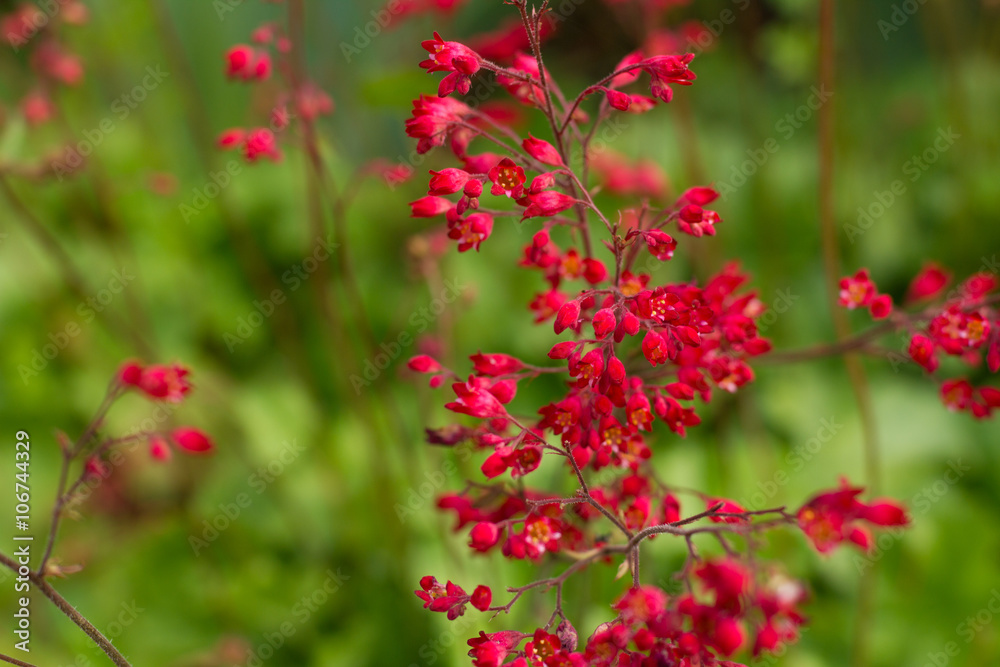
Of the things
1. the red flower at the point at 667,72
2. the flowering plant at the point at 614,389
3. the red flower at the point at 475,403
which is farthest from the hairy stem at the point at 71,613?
the red flower at the point at 667,72

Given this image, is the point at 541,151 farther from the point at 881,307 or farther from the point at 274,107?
the point at 274,107

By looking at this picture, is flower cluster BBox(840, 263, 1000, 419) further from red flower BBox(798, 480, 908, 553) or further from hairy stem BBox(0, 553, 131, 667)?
hairy stem BBox(0, 553, 131, 667)

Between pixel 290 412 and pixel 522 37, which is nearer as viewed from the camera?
pixel 522 37

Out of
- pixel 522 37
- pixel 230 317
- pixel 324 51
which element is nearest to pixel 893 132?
pixel 522 37

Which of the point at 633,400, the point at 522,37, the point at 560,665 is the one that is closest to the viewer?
the point at 560,665

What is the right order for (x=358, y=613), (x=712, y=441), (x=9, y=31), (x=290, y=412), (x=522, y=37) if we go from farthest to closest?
(x=290, y=412), (x=712, y=441), (x=9, y=31), (x=358, y=613), (x=522, y=37)

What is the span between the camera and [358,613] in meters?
1.96

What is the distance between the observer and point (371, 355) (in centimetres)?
188

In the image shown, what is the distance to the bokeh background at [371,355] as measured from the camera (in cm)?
190

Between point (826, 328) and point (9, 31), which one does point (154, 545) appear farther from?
point (826, 328)

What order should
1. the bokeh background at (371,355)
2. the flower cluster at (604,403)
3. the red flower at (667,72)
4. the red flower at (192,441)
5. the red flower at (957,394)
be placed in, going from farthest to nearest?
the bokeh background at (371,355), the red flower at (192,441), the red flower at (957,394), the red flower at (667,72), the flower cluster at (604,403)

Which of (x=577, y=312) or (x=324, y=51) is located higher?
(x=577, y=312)

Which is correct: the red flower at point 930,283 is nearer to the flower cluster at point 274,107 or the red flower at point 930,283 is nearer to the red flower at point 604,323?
the red flower at point 604,323

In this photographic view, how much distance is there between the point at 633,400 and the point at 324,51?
9.54ft
